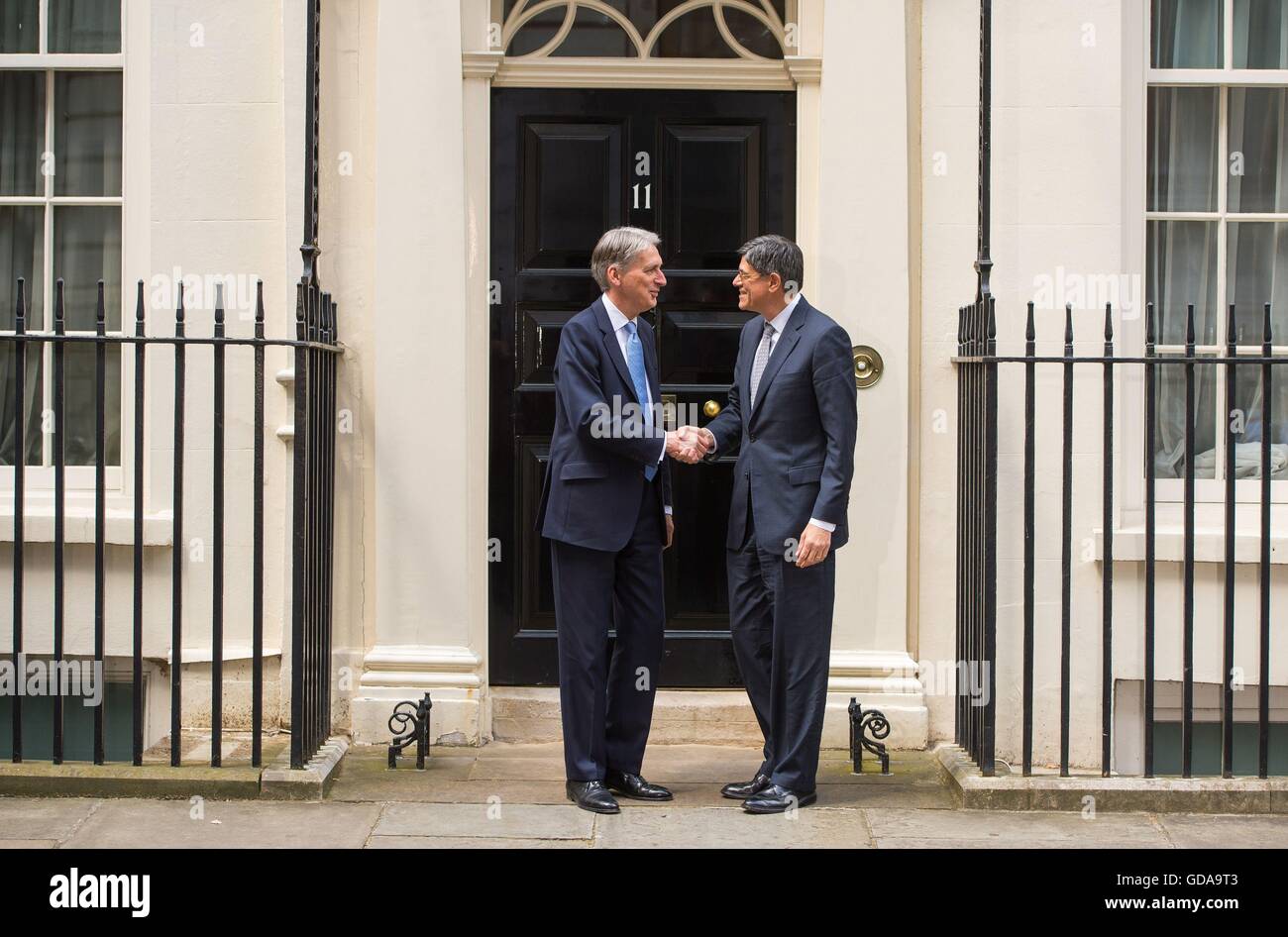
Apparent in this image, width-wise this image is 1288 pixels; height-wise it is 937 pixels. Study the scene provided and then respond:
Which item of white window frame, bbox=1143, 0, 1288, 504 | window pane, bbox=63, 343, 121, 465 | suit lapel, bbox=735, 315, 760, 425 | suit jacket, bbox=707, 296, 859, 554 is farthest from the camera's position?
window pane, bbox=63, 343, 121, 465

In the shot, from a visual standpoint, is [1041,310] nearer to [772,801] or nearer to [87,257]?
[772,801]

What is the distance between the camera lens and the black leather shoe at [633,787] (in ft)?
17.8

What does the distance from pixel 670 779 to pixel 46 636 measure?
2696 millimetres

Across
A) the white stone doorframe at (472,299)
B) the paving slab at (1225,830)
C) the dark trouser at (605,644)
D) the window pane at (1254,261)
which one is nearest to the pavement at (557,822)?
the paving slab at (1225,830)

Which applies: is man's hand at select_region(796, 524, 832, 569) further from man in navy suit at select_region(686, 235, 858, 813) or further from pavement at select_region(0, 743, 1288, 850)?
pavement at select_region(0, 743, 1288, 850)

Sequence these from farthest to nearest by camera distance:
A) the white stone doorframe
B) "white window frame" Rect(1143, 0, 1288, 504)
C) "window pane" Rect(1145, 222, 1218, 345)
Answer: "window pane" Rect(1145, 222, 1218, 345) < "white window frame" Rect(1143, 0, 1288, 504) < the white stone doorframe

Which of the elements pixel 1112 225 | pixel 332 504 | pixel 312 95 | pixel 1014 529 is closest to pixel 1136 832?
pixel 1014 529

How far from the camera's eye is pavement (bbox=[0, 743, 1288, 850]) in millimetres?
4930

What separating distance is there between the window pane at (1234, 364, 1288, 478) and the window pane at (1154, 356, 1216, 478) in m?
0.11

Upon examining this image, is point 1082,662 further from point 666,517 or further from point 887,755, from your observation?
point 666,517

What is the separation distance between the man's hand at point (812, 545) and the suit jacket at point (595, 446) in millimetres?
585

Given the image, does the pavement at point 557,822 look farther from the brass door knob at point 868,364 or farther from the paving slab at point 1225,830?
the brass door knob at point 868,364

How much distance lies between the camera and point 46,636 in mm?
6328

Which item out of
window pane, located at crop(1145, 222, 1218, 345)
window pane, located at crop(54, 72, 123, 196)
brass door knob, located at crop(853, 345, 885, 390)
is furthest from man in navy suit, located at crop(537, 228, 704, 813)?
window pane, located at crop(54, 72, 123, 196)
